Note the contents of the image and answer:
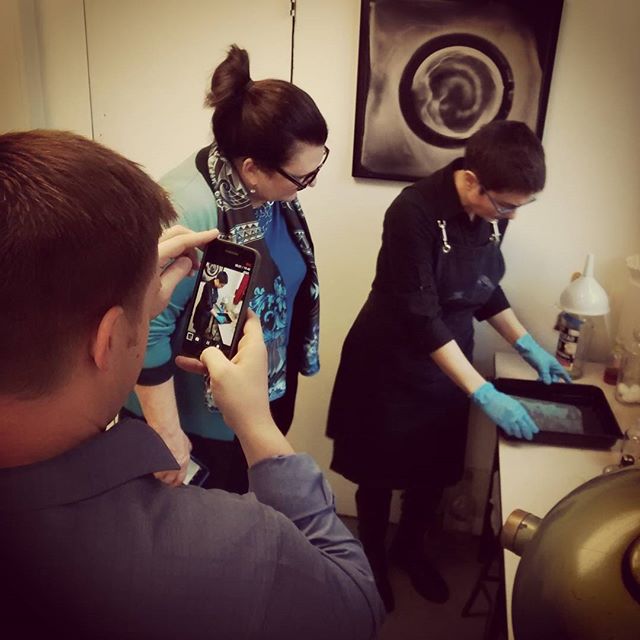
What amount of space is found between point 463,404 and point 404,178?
73cm

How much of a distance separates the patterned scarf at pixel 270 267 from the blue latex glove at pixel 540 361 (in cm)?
68

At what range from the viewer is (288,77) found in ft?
6.18

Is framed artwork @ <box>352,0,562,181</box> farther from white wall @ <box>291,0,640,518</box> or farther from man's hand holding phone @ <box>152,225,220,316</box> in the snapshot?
man's hand holding phone @ <box>152,225,220,316</box>

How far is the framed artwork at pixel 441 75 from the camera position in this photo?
171 cm

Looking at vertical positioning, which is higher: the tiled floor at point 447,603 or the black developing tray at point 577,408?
the black developing tray at point 577,408

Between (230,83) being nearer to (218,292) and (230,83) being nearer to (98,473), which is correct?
(218,292)

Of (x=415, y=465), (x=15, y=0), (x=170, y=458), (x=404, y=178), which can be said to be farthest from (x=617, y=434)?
(x=15, y=0)

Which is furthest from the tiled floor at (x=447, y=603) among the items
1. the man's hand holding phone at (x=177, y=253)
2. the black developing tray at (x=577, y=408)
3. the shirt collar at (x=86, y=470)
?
the shirt collar at (x=86, y=470)

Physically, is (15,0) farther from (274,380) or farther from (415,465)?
(415,465)

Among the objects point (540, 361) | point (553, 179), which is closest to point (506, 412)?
point (540, 361)

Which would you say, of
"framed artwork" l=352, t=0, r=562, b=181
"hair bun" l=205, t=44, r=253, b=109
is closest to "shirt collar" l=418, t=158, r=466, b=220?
"framed artwork" l=352, t=0, r=562, b=181

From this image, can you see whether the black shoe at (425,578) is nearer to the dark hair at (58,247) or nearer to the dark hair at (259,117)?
the dark hair at (259,117)

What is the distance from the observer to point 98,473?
20.2 inches

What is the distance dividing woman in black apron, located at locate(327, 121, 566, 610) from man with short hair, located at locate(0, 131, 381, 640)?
3.47 ft
